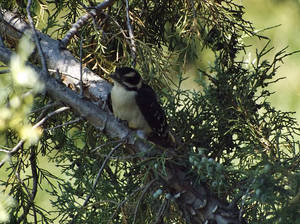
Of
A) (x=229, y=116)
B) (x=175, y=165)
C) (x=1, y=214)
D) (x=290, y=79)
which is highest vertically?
(x=290, y=79)

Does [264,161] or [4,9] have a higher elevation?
[4,9]

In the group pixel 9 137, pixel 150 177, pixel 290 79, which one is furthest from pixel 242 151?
pixel 290 79

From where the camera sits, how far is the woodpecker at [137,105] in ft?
8.98

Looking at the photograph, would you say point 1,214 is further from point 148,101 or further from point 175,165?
point 148,101

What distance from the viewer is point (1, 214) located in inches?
72.1

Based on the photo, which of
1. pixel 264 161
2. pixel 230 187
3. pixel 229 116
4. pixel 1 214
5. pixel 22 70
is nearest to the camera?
pixel 22 70

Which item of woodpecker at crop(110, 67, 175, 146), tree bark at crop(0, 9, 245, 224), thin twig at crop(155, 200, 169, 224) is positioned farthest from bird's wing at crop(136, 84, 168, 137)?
thin twig at crop(155, 200, 169, 224)

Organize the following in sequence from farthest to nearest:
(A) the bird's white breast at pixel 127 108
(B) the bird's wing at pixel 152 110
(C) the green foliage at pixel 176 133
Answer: (A) the bird's white breast at pixel 127 108
(B) the bird's wing at pixel 152 110
(C) the green foliage at pixel 176 133

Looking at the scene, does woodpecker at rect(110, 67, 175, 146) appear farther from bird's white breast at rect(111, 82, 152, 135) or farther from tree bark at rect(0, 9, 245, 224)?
tree bark at rect(0, 9, 245, 224)

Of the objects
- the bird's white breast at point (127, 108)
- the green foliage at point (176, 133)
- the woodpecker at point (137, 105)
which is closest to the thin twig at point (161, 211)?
the green foliage at point (176, 133)

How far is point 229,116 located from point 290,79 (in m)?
2.62

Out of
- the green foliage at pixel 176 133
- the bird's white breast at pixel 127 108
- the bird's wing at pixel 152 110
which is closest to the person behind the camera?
the green foliage at pixel 176 133

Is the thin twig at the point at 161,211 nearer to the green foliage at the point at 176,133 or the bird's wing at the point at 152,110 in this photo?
the green foliage at the point at 176,133

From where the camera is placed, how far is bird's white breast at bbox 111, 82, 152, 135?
2.82 metres
